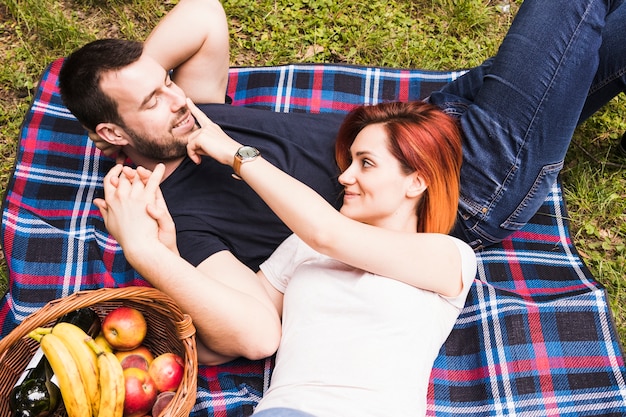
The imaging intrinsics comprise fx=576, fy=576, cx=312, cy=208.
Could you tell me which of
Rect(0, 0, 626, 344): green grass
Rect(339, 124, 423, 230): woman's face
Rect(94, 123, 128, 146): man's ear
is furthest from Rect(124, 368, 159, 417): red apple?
Rect(0, 0, 626, 344): green grass

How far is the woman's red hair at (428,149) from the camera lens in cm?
273

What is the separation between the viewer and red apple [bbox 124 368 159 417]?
7.91ft

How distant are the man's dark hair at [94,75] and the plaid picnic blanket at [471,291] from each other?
726 millimetres

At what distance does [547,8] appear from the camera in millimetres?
3037

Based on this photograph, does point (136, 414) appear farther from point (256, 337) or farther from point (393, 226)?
point (393, 226)

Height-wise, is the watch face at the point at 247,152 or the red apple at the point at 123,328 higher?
the watch face at the point at 247,152

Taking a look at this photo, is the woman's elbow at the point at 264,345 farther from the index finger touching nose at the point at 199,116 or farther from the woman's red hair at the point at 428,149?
the index finger touching nose at the point at 199,116

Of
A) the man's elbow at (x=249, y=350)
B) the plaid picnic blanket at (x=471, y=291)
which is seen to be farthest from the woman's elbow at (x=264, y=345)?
the plaid picnic blanket at (x=471, y=291)

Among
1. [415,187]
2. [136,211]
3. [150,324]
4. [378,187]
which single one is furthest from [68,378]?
[415,187]

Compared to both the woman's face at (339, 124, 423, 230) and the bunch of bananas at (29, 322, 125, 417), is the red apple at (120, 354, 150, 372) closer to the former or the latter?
the bunch of bananas at (29, 322, 125, 417)

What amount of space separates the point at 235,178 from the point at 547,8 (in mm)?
1888

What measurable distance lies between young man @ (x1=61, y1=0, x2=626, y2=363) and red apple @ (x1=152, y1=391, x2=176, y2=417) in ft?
1.14

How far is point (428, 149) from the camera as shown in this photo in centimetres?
277

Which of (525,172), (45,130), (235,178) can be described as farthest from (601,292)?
(45,130)
